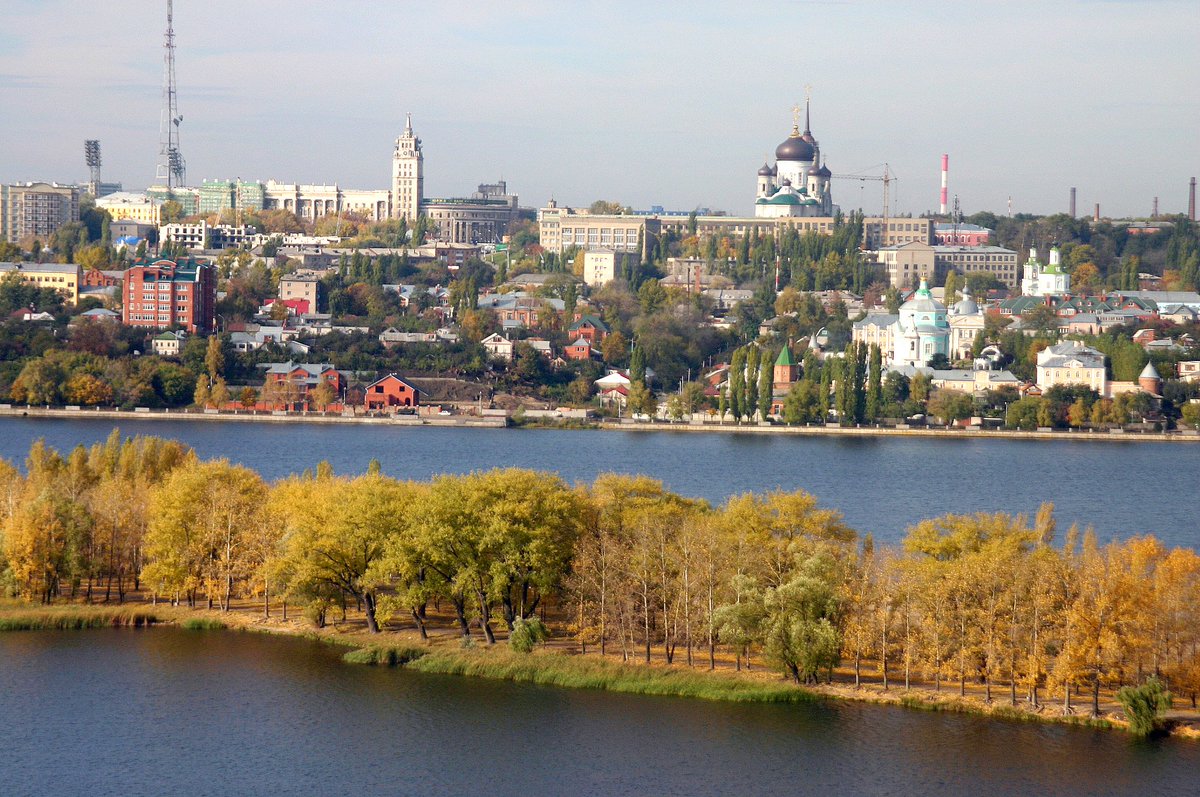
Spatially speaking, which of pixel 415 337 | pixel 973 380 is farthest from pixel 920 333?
pixel 415 337

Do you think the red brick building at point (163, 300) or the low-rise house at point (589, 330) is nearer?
the red brick building at point (163, 300)

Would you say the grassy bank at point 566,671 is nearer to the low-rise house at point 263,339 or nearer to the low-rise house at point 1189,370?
the low-rise house at point 263,339

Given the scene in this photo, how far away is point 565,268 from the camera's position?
49125mm

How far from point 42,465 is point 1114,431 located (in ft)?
66.9

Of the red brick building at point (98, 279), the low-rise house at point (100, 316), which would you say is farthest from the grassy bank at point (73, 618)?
the red brick building at point (98, 279)

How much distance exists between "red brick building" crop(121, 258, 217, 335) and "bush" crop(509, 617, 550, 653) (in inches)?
1005

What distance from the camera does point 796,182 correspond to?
56.6 metres

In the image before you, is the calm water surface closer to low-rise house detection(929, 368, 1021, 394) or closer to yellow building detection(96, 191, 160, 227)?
low-rise house detection(929, 368, 1021, 394)

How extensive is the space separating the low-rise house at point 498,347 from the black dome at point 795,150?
21910 millimetres

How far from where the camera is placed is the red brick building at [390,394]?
3322cm

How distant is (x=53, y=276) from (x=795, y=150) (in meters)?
24.3

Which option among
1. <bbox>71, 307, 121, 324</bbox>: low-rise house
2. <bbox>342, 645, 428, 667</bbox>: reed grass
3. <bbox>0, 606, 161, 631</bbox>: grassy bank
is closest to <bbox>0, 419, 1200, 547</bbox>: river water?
<bbox>71, 307, 121, 324</bbox>: low-rise house

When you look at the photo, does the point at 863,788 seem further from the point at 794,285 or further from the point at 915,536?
the point at 794,285

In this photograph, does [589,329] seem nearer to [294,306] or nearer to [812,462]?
[294,306]
